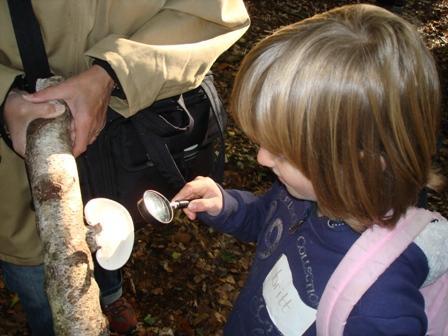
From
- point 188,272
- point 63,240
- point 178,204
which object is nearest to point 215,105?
point 178,204

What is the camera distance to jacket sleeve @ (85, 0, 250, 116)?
1595 millimetres

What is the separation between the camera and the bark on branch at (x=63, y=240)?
3.64ft

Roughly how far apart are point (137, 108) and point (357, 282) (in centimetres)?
92

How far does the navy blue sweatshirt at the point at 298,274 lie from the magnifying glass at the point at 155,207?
19 cm

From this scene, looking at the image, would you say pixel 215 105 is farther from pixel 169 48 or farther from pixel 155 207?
pixel 155 207

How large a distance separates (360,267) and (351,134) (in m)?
0.37

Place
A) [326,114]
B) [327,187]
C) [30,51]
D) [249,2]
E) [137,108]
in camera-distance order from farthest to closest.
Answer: [249,2]
[137,108]
[30,51]
[327,187]
[326,114]

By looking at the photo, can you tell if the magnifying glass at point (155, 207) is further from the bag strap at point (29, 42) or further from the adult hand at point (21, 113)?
the bag strap at point (29, 42)

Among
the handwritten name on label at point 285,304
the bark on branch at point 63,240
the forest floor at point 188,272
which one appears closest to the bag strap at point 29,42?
the bark on branch at point 63,240

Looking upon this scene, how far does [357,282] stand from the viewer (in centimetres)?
131

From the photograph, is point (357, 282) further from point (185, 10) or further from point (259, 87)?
point (185, 10)

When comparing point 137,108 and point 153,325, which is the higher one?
point 137,108

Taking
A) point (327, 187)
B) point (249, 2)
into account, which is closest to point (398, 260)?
point (327, 187)

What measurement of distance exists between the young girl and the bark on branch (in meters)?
0.55
